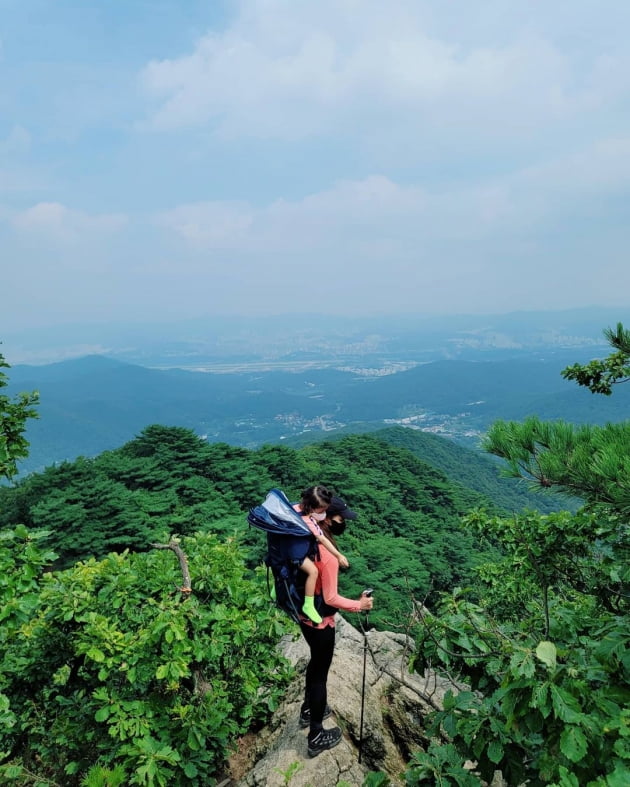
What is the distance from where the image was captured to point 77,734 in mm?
3605

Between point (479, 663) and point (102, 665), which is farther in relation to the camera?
point (102, 665)

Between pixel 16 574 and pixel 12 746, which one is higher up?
pixel 16 574

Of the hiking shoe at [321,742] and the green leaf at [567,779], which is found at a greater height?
the green leaf at [567,779]

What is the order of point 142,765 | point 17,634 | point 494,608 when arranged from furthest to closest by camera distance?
point 494,608, point 17,634, point 142,765

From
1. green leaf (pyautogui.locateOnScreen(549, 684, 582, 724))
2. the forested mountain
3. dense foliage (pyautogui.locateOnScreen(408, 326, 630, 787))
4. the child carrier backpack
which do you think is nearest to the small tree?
the forested mountain

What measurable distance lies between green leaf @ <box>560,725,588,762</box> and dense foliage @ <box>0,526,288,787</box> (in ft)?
7.85

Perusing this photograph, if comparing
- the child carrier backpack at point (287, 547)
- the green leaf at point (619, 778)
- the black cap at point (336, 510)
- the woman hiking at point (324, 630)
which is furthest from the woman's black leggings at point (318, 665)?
the green leaf at point (619, 778)

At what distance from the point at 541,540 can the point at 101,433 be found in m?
188

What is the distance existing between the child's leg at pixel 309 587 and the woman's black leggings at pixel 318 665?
24cm

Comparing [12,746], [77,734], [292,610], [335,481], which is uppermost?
[292,610]

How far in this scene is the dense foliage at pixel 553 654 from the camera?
6.14 feet

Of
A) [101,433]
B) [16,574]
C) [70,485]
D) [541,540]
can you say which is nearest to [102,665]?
[16,574]

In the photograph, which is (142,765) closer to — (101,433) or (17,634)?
(17,634)

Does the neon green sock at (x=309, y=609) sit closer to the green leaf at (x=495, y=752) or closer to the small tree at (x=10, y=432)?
the green leaf at (x=495, y=752)
